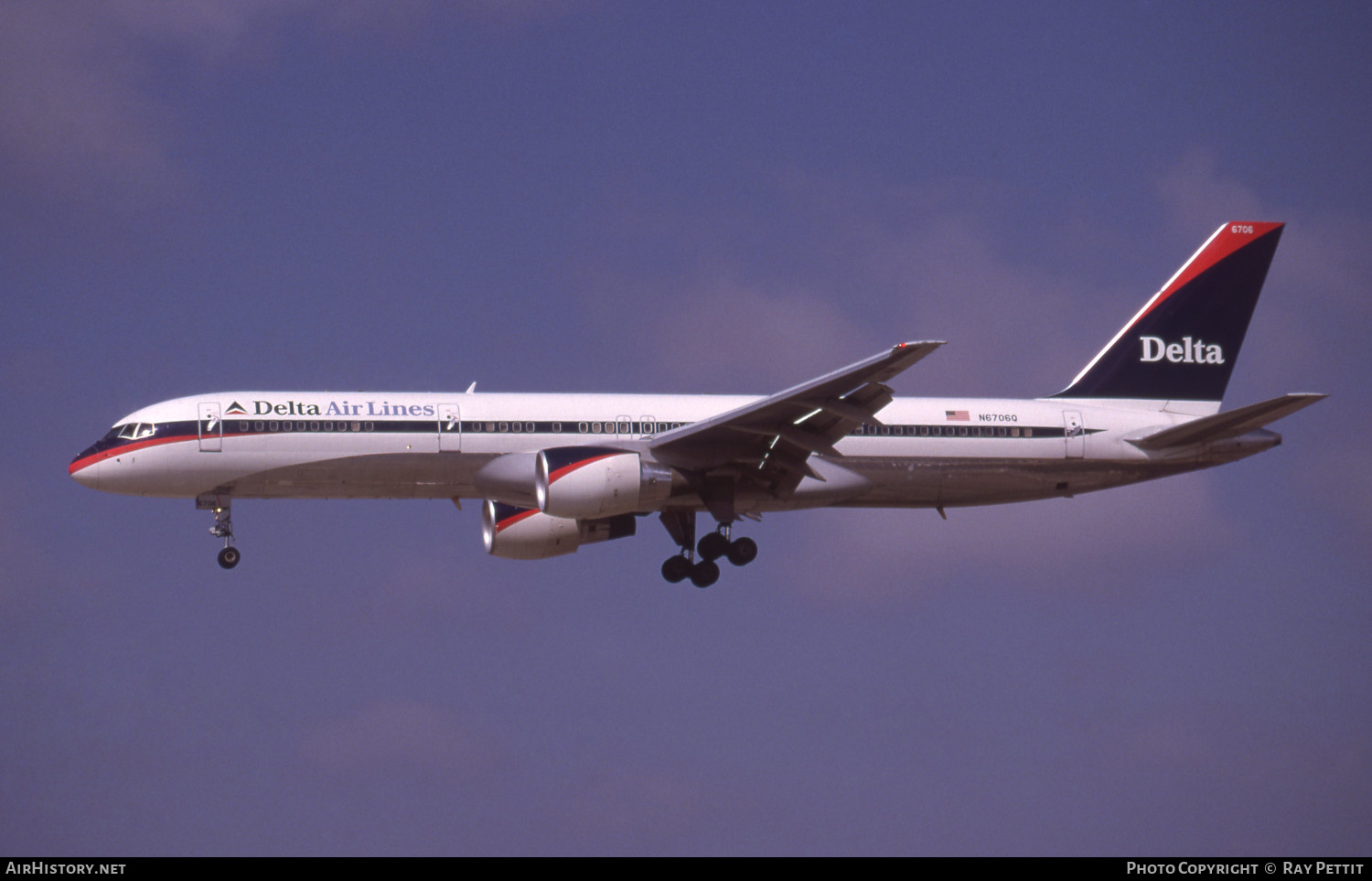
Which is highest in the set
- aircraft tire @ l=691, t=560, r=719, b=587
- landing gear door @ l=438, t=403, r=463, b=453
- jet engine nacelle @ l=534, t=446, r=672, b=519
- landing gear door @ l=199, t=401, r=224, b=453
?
landing gear door @ l=199, t=401, r=224, b=453

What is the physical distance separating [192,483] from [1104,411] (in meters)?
23.6

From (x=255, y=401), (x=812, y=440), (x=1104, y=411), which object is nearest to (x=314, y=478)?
(x=255, y=401)

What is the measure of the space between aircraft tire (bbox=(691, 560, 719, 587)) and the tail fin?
11.2m

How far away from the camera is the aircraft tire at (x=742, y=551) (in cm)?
4228

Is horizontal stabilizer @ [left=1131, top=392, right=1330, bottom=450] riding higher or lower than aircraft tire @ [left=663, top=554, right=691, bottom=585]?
higher

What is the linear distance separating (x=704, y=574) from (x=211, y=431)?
12597 millimetres

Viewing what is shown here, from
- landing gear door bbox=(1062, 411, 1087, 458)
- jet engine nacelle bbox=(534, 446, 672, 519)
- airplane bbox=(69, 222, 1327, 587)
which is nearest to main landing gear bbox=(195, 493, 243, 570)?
airplane bbox=(69, 222, 1327, 587)

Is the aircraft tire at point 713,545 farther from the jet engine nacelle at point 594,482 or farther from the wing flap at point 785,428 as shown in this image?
the jet engine nacelle at point 594,482

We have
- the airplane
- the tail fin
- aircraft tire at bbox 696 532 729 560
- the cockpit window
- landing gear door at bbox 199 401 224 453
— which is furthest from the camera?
the tail fin

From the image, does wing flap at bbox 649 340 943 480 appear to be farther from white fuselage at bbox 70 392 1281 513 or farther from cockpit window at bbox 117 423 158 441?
cockpit window at bbox 117 423 158 441

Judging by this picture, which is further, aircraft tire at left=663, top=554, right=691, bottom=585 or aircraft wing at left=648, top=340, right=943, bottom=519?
aircraft tire at left=663, top=554, right=691, bottom=585

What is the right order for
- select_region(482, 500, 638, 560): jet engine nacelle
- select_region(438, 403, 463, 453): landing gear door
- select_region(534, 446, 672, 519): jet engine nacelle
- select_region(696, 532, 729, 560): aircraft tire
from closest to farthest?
select_region(534, 446, 672, 519): jet engine nacelle, select_region(438, 403, 463, 453): landing gear door, select_region(696, 532, 729, 560): aircraft tire, select_region(482, 500, 638, 560): jet engine nacelle

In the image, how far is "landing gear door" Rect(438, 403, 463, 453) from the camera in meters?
40.1

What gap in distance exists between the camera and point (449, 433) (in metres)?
40.2
